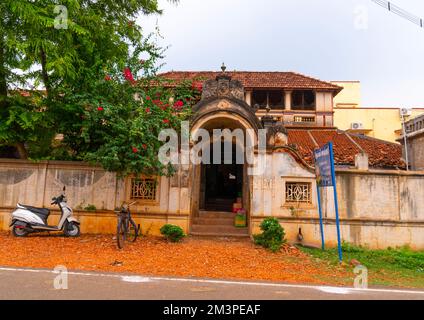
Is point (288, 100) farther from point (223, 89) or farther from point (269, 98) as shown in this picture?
point (223, 89)

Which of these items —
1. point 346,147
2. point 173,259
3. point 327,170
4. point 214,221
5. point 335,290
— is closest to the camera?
point 335,290

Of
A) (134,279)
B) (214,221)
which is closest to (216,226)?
(214,221)

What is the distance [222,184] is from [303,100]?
942 centimetres

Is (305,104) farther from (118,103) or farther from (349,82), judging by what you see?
(118,103)

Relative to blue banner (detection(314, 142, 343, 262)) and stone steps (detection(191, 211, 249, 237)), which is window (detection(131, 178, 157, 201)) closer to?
stone steps (detection(191, 211, 249, 237))

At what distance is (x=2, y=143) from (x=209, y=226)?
761cm

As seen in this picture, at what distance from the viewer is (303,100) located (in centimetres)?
2220

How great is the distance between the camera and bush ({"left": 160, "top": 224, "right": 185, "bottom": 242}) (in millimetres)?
9836

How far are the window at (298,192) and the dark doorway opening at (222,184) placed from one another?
447cm

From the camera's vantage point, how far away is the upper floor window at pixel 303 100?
871 inches

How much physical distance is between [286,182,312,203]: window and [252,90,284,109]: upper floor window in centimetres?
1231

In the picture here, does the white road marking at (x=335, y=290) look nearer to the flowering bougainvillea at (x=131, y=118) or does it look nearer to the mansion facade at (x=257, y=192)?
the mansion facade at (x=257, y=192)

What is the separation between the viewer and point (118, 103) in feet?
31.3
